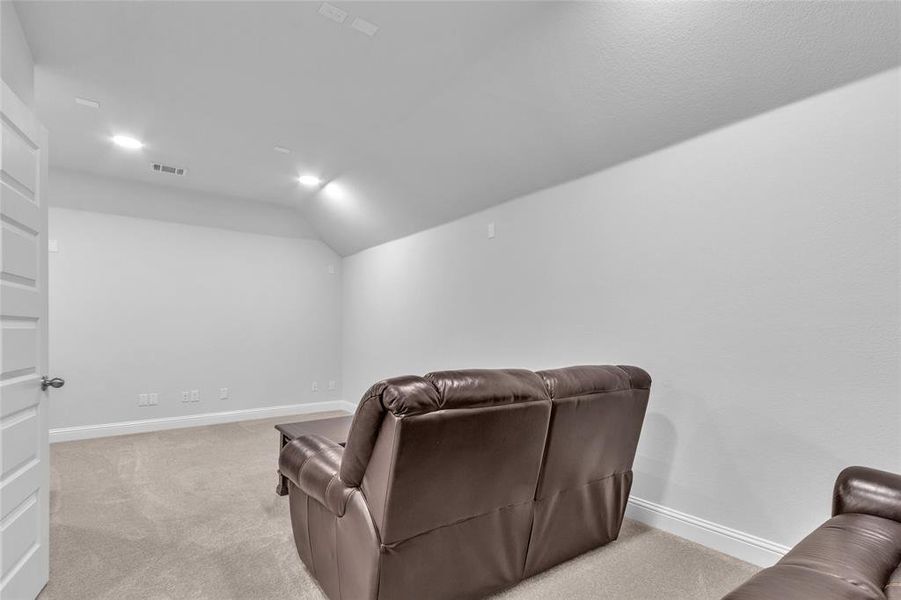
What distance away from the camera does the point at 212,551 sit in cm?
236

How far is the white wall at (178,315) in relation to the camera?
15.1 feet

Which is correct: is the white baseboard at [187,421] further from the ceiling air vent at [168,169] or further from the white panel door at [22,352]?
the ceiling air vent at [168,169]

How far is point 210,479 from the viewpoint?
3.48 metres

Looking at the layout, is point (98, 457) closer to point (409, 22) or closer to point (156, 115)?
point (156, 115)

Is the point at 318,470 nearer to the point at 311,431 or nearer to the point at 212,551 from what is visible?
the point at 212,551

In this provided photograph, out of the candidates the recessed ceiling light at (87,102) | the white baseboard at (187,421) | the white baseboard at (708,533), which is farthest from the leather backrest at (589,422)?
the recessed ceiling light at (87,102)

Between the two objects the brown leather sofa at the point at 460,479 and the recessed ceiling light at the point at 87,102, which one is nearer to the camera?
the brown leather sofa at the point at 460,479

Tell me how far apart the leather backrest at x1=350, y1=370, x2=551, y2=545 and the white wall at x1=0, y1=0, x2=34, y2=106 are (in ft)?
7.59

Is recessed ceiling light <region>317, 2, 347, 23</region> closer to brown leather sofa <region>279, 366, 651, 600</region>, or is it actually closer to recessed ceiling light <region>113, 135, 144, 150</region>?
brown leather sofa <region>279, 366, 651, 600</region>

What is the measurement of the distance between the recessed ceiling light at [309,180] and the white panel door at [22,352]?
9.03 feet

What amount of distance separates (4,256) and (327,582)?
1.86 meters

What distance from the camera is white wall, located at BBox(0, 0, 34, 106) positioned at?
2.02 meters

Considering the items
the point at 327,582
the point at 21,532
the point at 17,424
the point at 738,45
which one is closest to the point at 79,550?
the point at 21,532

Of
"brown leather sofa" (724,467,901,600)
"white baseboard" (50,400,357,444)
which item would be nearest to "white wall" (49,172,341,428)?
"white baseboard" (50,400,357,444)
